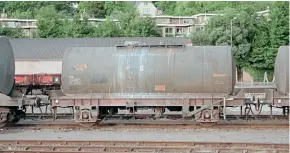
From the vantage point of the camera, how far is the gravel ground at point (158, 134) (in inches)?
563

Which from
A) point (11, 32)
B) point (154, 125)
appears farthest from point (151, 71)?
point (11, 32)

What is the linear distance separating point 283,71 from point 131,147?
24.5ft

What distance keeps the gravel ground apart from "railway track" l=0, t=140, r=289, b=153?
58.0 inches

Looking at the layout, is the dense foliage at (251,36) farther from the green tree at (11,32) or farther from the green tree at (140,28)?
the green tree at (11,32)

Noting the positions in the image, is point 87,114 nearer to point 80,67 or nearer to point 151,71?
point 80,67

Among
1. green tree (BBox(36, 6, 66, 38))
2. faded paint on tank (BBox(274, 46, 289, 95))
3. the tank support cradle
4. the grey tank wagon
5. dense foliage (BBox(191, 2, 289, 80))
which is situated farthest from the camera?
green tree (BBox(36, 6, 66, 38))

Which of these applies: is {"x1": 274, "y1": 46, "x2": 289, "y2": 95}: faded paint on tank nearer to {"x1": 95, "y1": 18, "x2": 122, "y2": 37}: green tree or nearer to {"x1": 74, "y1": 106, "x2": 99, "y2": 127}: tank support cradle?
{"x1": 74, "y1": 106, "x2": 99, "y2": 127}: tank support cradle

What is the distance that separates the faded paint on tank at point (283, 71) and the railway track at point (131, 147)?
4257 mm

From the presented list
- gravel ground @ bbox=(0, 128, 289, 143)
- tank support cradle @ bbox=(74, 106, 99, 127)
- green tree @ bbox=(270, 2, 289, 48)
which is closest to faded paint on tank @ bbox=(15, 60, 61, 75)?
green tree @ bbox=(270, 2, 289, 48)

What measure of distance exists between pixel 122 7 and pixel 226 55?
101642 millimetres

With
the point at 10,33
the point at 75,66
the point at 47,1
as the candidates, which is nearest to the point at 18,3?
the point at 47,1

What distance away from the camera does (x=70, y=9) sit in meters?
129

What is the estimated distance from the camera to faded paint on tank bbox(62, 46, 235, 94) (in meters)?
16.2

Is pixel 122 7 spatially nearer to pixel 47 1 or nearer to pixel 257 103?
pixel 47 1
